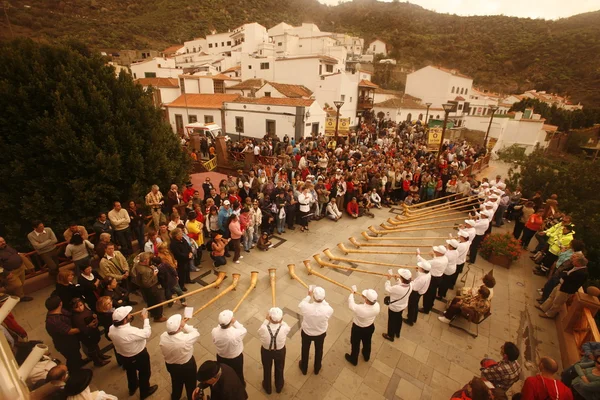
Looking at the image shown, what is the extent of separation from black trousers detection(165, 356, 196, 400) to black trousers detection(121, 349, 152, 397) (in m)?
0.53

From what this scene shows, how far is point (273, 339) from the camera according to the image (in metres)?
4.66

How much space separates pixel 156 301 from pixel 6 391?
17.8 ft

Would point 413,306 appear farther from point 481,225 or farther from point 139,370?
point 139,370

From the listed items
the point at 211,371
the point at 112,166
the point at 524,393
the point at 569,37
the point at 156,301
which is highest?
the point at 569,37

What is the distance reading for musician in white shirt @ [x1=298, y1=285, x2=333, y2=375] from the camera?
198 inches

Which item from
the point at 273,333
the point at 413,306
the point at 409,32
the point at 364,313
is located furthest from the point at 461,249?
the point at 409,32

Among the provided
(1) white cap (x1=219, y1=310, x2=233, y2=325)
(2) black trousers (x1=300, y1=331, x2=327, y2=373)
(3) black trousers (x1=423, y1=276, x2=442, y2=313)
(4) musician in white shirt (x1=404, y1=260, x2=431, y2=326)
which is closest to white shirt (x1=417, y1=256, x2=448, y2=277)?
(3) black trousers (x1=423, y1=276, x2=442, y2=313)

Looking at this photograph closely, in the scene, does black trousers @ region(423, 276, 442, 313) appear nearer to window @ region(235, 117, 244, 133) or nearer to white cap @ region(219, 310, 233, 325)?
white cap @ region(219, 310, 233, 325)

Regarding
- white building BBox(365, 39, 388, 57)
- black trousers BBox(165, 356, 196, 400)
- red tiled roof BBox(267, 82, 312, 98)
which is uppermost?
white building BBox(365, 39, 388, 57)

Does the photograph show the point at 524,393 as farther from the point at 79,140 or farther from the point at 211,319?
the point at 79,140

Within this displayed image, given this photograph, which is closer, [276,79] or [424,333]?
[424,333]

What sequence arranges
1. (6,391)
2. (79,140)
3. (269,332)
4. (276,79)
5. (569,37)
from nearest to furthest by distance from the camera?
(6,391)
(269,332)
(79,140)
(276,79)
(569,37)

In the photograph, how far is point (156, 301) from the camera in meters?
6.45

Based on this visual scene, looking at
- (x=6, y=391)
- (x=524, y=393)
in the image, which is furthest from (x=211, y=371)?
(x=524, y=393)
